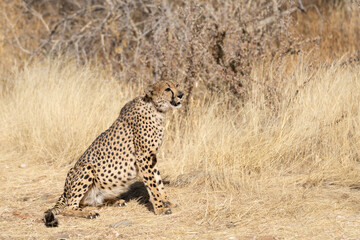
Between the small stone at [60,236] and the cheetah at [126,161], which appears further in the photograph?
the cheetah at [126,161]

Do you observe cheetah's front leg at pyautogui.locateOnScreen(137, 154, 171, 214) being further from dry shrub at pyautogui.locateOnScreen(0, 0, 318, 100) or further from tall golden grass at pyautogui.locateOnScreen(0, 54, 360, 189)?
dry shrub at pyautogui.locateOnScreen(0, 0, 318, 100)

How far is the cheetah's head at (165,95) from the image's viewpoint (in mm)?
3744

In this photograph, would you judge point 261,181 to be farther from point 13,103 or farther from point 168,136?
point 13,103

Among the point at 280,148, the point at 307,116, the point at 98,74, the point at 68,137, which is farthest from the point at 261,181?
the point at 98,74

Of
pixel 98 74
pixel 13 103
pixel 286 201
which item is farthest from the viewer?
pixel 98 74

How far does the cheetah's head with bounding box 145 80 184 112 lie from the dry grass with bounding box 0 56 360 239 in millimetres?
688

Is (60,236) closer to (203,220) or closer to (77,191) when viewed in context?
(77,191)

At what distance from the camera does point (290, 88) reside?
5.18m

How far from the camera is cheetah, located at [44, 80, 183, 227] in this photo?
12.2 feet

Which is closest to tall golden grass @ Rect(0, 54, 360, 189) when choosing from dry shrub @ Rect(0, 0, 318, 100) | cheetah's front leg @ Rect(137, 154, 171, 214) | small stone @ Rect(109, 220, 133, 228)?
dry shrub @ Rect(0, 0, 318, 100)

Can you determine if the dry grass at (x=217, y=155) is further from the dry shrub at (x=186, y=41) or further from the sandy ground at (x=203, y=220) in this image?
the dry shrub at (x=186, y=41)

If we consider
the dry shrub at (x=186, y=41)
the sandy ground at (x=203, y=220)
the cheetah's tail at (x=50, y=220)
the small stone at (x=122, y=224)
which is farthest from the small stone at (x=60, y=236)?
the dry shrub at (x=186, y=41)

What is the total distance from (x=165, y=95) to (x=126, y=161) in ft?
1.82

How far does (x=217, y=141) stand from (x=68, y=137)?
5.13ft
